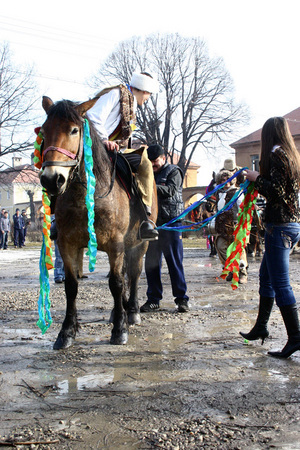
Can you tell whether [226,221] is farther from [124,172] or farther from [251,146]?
[251,146]

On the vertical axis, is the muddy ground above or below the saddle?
below

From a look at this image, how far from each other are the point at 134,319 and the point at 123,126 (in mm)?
2386

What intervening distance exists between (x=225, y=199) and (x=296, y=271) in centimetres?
321

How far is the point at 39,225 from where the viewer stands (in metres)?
41.5

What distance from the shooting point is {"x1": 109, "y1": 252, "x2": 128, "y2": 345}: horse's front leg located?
15.7 ft

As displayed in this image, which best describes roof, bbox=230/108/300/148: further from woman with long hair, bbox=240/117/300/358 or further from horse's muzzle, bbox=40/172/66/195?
horse's muzzle, bbox=40/172/66/195

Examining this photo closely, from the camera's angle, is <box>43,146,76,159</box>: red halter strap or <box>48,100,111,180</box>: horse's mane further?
<box>48,100,111,180</box>: horse's mane

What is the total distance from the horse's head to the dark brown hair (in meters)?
1.75

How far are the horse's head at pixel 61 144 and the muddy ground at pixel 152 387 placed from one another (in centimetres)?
157

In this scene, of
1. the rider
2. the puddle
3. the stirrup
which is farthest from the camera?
the stirrup

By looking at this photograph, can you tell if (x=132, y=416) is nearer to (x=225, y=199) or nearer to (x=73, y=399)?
(x=73, y=399)

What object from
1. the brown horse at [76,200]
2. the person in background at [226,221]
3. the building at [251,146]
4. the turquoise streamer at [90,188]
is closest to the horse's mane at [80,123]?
the brown horse at [76,200]

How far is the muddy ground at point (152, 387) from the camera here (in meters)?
2.68

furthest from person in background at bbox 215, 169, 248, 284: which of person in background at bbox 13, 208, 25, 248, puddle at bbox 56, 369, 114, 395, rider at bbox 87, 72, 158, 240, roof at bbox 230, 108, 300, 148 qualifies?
roof at bbox 230, 108, 300, 148
